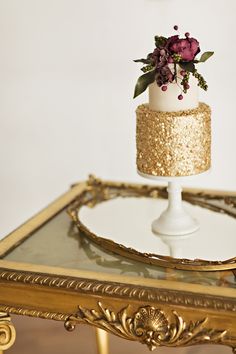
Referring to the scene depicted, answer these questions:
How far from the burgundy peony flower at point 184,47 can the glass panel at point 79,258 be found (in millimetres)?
416

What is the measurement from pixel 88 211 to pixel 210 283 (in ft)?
1.48

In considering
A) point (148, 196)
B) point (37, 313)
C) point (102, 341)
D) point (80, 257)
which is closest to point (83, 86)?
point (148, 196)

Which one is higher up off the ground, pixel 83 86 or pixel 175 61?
pixel 175 61

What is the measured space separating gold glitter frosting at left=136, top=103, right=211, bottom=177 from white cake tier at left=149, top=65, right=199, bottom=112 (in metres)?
0.02

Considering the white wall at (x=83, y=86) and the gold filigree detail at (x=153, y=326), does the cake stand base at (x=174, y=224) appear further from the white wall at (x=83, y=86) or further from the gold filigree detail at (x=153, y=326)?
the white wall at (x=83, y=86)

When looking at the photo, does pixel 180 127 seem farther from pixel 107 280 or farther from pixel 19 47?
pixel 19 47

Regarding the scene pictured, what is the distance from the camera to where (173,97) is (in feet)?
4.21

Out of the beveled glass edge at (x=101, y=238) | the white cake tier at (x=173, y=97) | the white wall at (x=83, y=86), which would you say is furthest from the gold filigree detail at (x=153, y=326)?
the white wall at (x=83, y=86)

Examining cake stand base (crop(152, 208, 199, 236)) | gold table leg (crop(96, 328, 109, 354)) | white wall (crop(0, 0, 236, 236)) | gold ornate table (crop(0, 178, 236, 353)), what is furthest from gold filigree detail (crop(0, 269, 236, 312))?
white wall (crop(0, 0, 236, 236))

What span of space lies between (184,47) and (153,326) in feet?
1.75

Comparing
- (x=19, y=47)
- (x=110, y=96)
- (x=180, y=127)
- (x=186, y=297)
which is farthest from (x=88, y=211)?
(x=19, y=47)

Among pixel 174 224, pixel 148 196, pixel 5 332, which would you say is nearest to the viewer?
pixel 5 332

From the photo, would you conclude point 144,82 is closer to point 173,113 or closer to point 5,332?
point 173,113

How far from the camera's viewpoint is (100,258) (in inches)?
49.9
